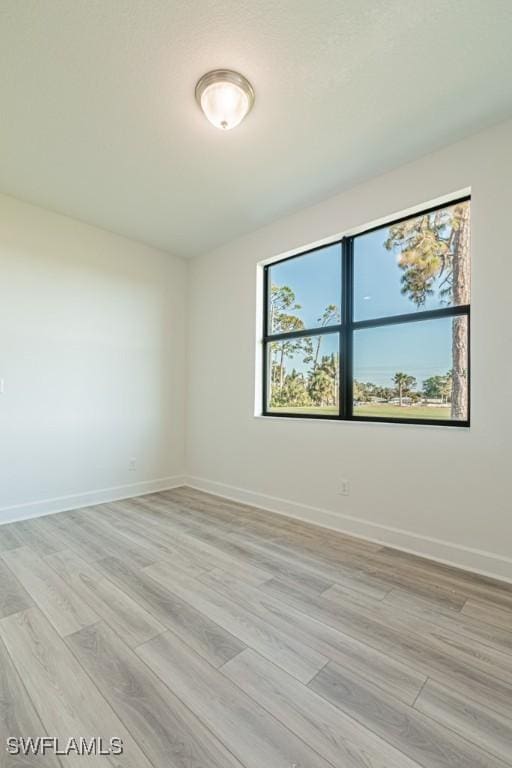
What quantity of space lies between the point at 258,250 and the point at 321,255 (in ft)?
2.29

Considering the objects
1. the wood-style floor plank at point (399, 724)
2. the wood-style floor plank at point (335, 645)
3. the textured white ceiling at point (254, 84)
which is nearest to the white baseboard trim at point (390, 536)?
the wood-style floor plank at point (335, 645)

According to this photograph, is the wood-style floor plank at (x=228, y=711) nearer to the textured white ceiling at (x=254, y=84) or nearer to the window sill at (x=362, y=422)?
the window sill at (x=362, y=422)

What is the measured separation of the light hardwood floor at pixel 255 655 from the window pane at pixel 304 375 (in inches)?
49.1

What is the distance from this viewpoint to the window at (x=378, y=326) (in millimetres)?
2414

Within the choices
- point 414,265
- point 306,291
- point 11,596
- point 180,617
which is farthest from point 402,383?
point 11,596

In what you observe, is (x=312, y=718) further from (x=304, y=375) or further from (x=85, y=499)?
(x=85, y=499)

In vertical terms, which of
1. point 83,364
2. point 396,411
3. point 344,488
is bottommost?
point 344,488

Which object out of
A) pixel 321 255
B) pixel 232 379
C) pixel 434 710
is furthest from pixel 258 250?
pixel 434 710

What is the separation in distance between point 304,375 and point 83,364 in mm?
2184

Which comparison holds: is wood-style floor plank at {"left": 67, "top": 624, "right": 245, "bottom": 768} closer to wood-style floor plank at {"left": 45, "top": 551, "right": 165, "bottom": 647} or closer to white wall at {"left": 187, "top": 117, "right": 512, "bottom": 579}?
wood-style floor plank at {"left": 45, "top": 551, "right": 165, "bottom": 647}

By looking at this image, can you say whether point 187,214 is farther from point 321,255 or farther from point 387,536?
point 387,536

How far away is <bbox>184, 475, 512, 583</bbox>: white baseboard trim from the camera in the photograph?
209 cm

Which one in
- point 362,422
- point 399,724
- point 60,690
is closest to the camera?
point 399,724

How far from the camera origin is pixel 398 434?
251cm
